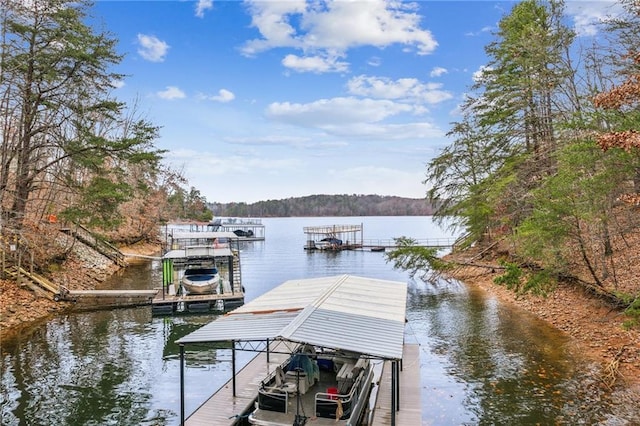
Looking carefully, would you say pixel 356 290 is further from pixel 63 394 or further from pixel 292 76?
pixel 292 76

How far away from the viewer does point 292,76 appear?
33.7 meters

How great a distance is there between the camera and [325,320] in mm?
9109

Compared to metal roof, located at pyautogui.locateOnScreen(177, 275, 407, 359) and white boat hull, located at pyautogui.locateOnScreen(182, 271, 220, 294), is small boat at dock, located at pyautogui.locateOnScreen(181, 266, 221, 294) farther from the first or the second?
metal roof, located at pyautogui.locateOnScreen(177, 275, 407, 359)

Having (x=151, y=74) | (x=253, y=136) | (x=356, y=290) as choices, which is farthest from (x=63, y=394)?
(x=253, y=136)

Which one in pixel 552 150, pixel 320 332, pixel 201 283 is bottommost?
pixel 201 283

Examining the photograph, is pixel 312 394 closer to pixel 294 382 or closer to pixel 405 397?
pixel 294 382

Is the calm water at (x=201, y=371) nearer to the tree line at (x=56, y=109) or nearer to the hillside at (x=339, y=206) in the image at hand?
the tree line at (x=56, y=109)

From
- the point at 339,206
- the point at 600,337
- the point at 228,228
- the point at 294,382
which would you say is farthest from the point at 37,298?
the point at 339,206

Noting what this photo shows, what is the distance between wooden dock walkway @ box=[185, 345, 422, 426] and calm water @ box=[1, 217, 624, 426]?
0.40 m

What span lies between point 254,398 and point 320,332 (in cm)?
345

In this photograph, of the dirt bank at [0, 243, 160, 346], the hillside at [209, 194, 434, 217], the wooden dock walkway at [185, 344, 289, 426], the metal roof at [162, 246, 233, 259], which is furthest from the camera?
the hillside at [209, 194, 434, 217]

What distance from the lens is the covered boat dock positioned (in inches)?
316

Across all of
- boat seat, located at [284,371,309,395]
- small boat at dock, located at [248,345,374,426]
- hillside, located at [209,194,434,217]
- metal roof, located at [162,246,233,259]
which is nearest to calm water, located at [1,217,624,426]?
small boat at dock, located at [248,345,374,426]

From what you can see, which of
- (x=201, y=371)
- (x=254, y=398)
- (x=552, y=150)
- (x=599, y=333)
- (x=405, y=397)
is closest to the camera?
(x=254, y=398)
